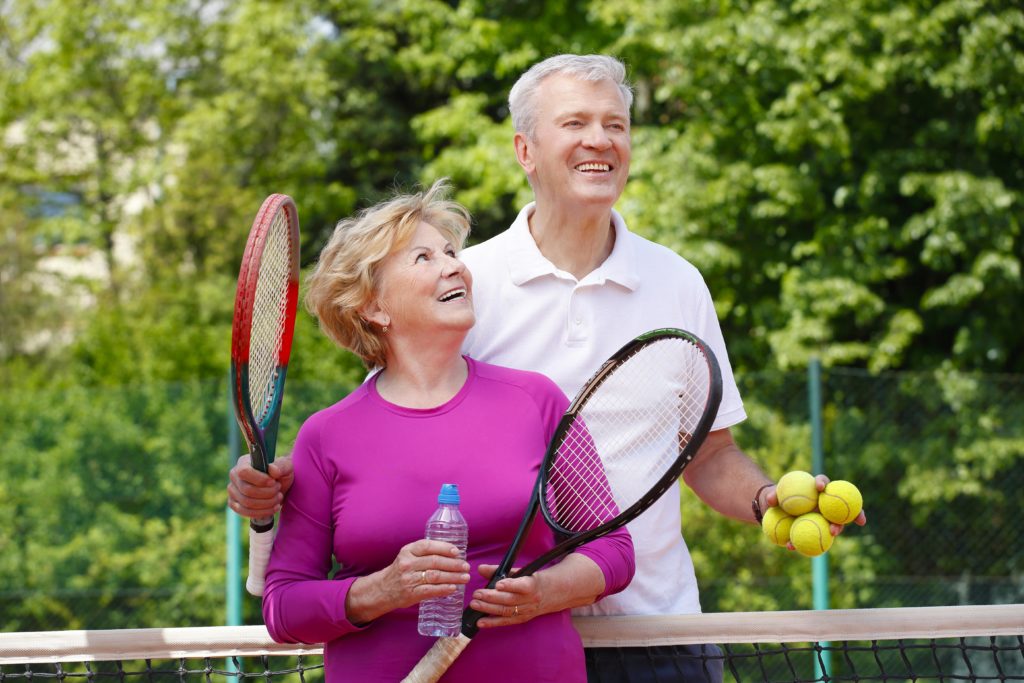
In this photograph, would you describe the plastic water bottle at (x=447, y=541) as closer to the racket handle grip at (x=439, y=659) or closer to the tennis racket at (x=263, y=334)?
the racket handle grip at (x=439, y=659)

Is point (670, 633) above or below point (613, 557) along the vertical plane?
below

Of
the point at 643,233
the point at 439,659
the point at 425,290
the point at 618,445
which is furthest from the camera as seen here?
the point at 643,233

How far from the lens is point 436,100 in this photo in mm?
13992

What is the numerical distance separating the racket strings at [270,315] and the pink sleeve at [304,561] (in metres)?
0.23

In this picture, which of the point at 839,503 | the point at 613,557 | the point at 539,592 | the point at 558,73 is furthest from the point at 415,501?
the point at 558,73

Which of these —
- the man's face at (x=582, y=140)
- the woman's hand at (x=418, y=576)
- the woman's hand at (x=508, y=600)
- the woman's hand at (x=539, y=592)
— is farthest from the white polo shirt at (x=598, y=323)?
the woman's hand at (x=418, y=576)

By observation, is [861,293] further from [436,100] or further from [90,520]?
[436,100]

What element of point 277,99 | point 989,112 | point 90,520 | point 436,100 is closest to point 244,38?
point 277,99

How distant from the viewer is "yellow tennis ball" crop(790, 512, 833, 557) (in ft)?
7.06

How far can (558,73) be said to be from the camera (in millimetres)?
2582

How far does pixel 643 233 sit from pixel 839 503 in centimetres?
727

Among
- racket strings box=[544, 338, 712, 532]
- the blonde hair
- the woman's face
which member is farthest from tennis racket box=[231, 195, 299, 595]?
racket strings box=[544, 338, 712, 532]

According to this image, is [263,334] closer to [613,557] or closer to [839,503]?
[613,557]

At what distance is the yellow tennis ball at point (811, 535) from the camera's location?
215 centimetres
